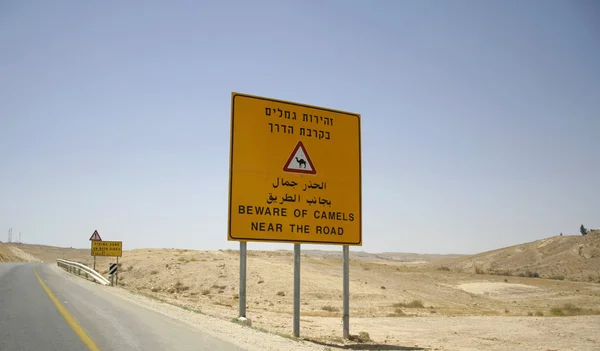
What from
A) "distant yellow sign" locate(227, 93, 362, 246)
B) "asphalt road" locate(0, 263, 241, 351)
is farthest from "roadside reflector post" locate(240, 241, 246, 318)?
"asphalt road" locate(0, 263, 241, 351)

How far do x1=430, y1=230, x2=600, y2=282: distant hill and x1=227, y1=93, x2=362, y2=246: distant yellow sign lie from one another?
191ft

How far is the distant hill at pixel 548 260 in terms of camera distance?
69875 millimetres

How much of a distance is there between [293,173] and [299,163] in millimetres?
421

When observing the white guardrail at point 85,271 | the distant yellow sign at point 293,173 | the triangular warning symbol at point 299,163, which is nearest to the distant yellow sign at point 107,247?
the white guardrail at point 85,271

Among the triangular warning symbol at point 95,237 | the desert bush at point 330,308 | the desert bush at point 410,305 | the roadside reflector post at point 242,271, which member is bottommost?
Answer: the desert bush at point 410,305

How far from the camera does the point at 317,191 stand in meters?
16.4

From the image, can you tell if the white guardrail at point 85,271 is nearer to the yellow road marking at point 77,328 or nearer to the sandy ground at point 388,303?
the sandy ground at point 388,303

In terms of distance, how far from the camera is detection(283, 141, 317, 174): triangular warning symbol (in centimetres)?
1602

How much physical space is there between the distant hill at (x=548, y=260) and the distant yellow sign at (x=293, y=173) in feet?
191

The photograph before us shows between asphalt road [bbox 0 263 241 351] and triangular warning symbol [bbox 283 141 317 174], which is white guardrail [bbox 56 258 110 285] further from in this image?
triangular warning symbol [bbox 283 141 317 174]

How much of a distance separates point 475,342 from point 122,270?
39555 millimetres

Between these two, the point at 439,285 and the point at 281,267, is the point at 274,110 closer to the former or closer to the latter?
the point at 281,267

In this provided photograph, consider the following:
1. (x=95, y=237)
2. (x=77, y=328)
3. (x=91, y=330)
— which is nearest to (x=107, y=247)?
(x=95, y=237)

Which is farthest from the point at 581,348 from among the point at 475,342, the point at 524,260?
the point at 524,260
